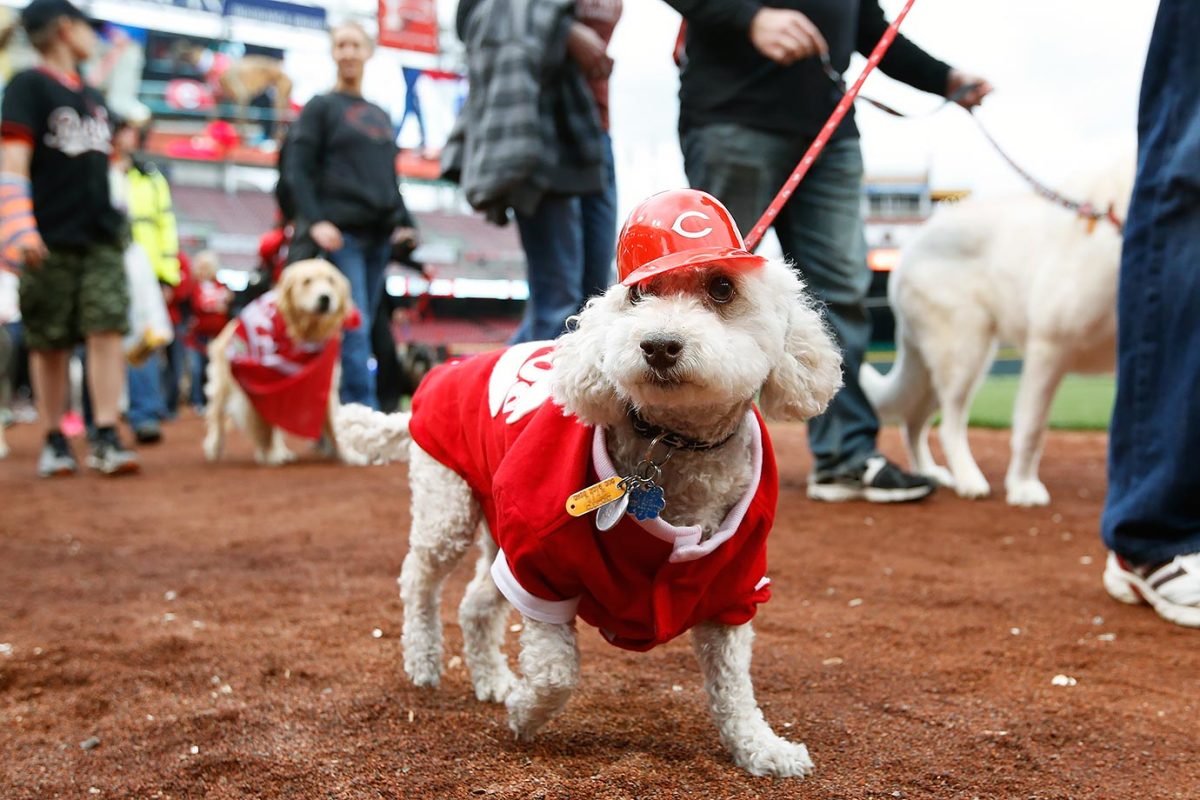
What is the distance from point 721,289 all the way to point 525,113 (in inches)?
74.8

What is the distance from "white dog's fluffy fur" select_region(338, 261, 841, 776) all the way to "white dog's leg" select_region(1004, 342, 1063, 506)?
113 inches

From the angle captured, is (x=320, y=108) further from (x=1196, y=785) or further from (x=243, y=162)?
(x=243, y=162)

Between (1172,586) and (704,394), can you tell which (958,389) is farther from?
(704,394)

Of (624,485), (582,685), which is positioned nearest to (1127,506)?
(582,685)

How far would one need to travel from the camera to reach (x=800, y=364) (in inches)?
59.3

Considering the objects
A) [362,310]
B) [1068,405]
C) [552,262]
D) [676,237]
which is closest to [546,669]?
[676,237]

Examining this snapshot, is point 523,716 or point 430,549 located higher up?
point 430,549

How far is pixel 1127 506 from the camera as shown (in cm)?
245

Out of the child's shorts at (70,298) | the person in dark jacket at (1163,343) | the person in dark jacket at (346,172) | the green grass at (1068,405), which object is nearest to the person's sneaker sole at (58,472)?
the child's shorts at (70,298)

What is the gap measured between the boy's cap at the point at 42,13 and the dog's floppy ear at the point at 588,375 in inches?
190

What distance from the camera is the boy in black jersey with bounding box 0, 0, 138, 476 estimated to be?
505 cm

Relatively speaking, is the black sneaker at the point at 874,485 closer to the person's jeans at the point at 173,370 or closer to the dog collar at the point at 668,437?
the dog collar at the point at 668,437

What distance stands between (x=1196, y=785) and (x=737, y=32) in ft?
8.52

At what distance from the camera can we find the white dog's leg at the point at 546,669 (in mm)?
1586
